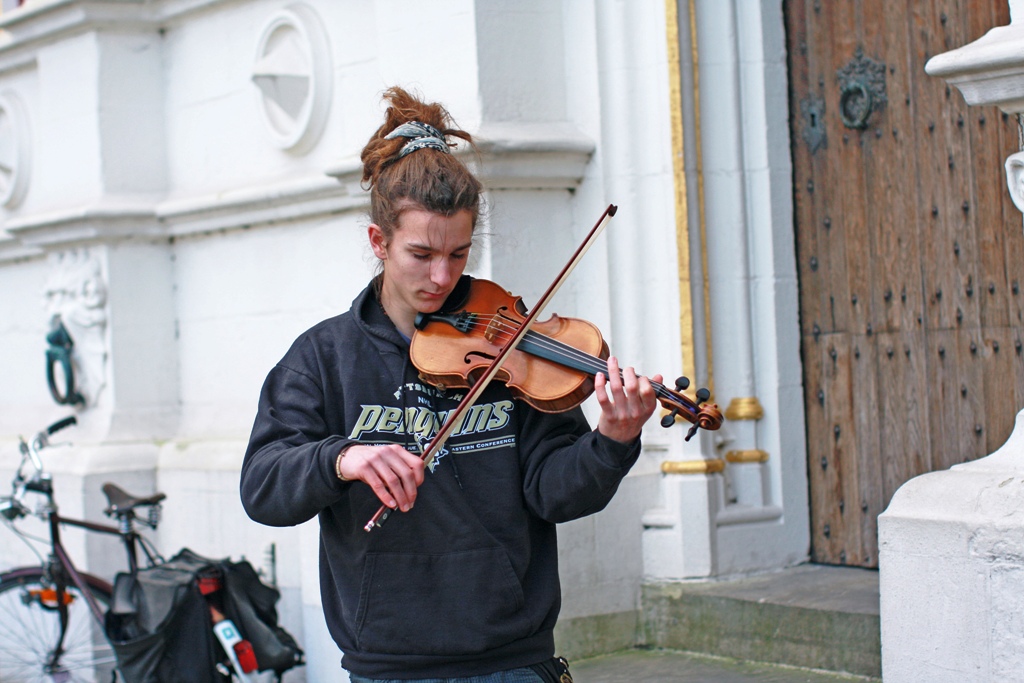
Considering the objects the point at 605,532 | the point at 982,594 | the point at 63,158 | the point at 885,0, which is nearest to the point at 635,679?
the point at 605,532

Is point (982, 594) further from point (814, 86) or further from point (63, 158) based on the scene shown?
point (63, 158)

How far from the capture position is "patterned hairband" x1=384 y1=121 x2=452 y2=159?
2.55 metres

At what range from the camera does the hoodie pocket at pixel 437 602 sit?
2.36 meters

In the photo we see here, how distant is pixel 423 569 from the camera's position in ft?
7.84

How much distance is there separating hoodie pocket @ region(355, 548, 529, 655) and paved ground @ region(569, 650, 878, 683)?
1857 millimetres

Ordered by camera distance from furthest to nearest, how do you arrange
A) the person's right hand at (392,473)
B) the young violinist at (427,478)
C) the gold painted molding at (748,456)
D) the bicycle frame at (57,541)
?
the bicycle frame at (57,541), the gold painted molding at (748,456), the young violinist at (427,478), the person's right hand at (392,473)

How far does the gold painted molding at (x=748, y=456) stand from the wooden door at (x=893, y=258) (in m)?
0.18

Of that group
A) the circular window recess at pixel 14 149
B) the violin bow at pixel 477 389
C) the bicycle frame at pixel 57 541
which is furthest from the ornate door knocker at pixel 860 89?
the circular window recess at pixel 14 149

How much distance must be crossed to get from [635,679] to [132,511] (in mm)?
1922

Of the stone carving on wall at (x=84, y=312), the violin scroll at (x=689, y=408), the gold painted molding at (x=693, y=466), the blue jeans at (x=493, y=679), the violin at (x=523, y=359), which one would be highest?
the stone carving on wall at (x=84, y=312)

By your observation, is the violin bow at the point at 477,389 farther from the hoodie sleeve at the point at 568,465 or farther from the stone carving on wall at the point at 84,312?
the stone carving on wall at the point at 84,312

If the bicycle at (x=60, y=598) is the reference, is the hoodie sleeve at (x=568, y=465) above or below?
above

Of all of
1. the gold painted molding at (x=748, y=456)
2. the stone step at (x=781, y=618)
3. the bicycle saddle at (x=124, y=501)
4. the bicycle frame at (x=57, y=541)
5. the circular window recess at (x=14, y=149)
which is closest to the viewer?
the stone step at (x=781, y=618)

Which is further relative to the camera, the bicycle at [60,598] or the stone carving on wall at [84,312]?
the stone carving on wall at [84,312]
